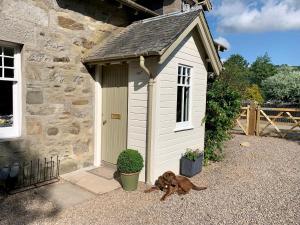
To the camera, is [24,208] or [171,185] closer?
[24,208]

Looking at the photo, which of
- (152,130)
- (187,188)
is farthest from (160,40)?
(187,188)

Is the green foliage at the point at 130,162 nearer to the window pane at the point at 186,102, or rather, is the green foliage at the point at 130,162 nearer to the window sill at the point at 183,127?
the window sill at the point at 183,127

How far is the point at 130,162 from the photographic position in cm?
580

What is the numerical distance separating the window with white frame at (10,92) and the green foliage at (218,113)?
5.69 meters

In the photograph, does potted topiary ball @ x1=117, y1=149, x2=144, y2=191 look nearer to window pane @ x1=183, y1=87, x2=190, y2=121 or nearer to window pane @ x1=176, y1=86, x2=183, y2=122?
window pane @ x1=176, y1=86, x2=183, y2=122

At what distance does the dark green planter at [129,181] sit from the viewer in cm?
589

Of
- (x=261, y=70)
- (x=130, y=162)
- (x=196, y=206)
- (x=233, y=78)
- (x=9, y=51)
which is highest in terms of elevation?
(x=261, y=70)

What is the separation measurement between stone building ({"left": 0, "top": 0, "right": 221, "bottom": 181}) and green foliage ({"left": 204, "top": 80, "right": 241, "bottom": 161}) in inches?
32.6

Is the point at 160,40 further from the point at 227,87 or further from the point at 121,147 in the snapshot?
the point at 227,87

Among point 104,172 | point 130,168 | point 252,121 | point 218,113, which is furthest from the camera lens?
point 252,121

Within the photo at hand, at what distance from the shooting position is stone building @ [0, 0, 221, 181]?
5.86 m

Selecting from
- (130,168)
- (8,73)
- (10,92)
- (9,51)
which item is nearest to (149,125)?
(130,168)

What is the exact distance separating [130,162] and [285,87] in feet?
107

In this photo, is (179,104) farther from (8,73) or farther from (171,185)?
(8,73)
